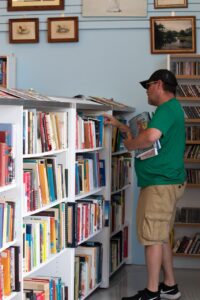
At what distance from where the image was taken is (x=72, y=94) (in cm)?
631

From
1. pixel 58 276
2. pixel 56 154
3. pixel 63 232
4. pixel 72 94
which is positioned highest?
pixel 72 94

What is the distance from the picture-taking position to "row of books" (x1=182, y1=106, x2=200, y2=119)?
5953mm

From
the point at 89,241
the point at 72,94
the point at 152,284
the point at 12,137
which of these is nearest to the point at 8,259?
the point at 12,137

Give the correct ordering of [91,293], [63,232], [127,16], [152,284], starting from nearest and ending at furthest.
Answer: [63,232] < [152,284] < [91,293] < [127,16]

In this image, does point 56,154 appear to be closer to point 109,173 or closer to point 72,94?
point 109,173

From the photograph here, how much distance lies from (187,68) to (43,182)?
253 centimetres

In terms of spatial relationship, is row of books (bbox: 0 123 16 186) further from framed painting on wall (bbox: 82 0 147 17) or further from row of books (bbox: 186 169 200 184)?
framed painting on wall (bbox: 82 0 147 17)

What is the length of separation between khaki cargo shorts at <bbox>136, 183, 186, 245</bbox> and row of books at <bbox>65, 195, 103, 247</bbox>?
404mm

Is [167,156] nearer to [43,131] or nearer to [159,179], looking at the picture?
[159,179]

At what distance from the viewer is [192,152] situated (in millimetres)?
5965

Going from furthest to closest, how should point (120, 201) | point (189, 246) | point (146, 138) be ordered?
point (189, 246)
point (120, 201)
point (146, 138)

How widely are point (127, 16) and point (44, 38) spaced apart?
0.85m

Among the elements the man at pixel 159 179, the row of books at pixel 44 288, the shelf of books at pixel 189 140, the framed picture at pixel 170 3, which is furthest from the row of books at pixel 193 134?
the row of books at pixel 44 288

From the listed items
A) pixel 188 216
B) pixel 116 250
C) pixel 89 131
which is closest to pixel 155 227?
pixel 89 131
